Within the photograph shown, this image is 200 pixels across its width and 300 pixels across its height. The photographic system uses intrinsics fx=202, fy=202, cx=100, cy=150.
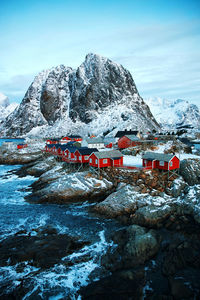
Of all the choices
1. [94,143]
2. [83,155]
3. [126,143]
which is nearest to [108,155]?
[83,155]

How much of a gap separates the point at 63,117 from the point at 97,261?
17613 cm

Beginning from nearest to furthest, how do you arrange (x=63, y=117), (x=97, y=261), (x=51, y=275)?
1. (x=51, y=275)
2. (x=97, y=261)
3. (x=63, y=117)

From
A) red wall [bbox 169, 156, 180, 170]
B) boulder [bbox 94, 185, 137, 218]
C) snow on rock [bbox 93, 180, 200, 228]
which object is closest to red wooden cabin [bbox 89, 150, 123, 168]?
snow on rock [bbox 93, 180, 200, 228]

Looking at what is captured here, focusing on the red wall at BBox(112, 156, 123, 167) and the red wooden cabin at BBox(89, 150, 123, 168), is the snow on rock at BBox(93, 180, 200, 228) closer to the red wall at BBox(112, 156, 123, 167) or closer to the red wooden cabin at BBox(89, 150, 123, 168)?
the red wall at BBox(112, 156, 123, 167)

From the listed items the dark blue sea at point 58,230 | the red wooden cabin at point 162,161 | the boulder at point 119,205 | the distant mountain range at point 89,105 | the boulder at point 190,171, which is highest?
the distant mountain range at point 89,105

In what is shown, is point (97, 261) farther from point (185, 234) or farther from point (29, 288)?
point (185, 234)

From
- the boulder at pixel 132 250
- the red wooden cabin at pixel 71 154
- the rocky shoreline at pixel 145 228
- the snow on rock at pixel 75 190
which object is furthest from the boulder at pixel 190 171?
the red wooden cabin at pixel 71 154

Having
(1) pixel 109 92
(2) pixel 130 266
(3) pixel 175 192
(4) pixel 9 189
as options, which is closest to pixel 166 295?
(2) pixel 130 266

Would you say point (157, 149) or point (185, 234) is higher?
point (157, 149)

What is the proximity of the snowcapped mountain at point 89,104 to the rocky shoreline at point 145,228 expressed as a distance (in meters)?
111

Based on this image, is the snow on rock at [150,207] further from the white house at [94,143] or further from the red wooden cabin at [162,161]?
the white house at [94,143]

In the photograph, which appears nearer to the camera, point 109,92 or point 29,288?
point 29,288

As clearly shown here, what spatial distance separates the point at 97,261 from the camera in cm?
1844

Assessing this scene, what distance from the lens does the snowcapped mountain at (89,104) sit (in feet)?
522
